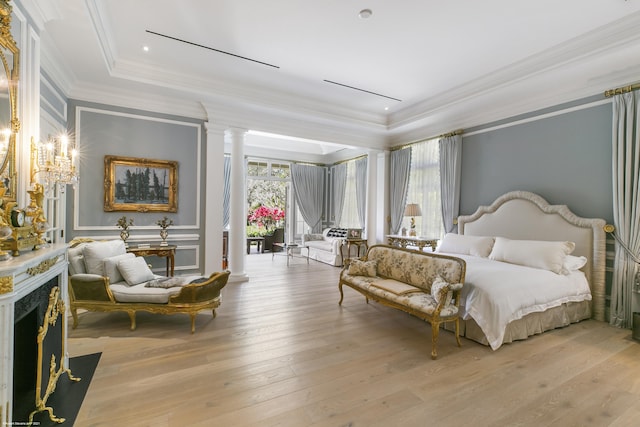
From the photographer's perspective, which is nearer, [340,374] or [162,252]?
[340,374]

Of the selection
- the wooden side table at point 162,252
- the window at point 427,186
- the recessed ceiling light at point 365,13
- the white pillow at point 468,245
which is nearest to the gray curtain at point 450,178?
the window at point 427,186

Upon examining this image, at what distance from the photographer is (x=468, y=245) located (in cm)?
470

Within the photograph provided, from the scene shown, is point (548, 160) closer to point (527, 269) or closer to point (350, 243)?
point (527, 269)

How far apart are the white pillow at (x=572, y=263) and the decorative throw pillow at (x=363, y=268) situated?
7.32ft

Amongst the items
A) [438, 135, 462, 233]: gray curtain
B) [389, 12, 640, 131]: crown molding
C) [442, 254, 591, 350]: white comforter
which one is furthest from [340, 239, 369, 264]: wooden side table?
[442, 254, 591, 350]: white comforter

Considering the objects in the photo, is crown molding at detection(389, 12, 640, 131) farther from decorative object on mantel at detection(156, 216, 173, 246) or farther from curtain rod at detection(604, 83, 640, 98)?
decorative object on mantel at detection(156, 216, 173, 246)

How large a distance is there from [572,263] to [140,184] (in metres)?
6.22

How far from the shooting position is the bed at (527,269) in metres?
2.97

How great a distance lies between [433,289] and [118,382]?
2.87 m

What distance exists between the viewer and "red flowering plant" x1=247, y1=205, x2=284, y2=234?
370 inches

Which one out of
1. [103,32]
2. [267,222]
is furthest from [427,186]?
[103,32]

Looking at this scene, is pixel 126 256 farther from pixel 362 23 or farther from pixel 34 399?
pixel 362 23

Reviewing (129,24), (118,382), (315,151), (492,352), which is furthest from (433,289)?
(315,151)

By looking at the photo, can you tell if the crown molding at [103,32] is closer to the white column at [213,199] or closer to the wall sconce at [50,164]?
the wall sconce at [50,164]
